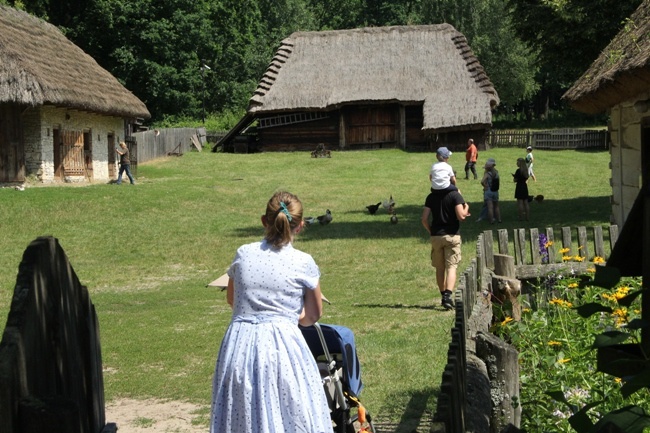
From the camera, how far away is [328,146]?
46531 mm

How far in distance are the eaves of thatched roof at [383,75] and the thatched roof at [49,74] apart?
10.1m

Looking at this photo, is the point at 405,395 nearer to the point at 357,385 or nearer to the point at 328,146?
the point at 357,385

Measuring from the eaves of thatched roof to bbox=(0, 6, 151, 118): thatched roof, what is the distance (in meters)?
10.1

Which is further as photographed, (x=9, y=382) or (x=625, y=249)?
(x=625, y=249)

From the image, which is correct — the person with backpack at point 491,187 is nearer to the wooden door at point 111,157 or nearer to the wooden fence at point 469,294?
the wooden fence at point 469,294

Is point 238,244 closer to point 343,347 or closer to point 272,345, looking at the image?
point 343,347

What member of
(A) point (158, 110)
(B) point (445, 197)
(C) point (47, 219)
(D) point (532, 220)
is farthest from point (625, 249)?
(A) point (158, 110)

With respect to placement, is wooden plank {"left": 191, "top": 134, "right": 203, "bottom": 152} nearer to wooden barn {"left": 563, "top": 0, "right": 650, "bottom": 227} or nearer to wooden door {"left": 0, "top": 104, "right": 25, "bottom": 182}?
wooden door {"left": 0, "top": 104, "right": 25, "bottom": 182}

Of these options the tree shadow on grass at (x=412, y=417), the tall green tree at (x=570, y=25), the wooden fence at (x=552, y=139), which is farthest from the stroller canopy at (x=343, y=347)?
the wooden fence at (x=552, y=139)

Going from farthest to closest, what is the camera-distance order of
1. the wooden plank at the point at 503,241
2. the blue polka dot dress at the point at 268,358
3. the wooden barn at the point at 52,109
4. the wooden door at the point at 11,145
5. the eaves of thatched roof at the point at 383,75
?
1. the eaves of thatched roof at the point at 383,75
2. the wooden door at the point at 11,145
3. the wooden barn at the point at 52,109
4. the wooden plank at the point at 503,241
5. the blue polka dot dress at the point at 268,358

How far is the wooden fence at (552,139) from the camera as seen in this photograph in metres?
47.0

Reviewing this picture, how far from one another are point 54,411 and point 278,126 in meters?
45.1

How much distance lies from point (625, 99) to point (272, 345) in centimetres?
1095

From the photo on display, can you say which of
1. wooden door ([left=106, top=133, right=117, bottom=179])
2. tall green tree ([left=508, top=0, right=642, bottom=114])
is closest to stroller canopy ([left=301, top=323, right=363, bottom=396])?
tall green tree ([left=508, top=0, right=642, bottom=114])
